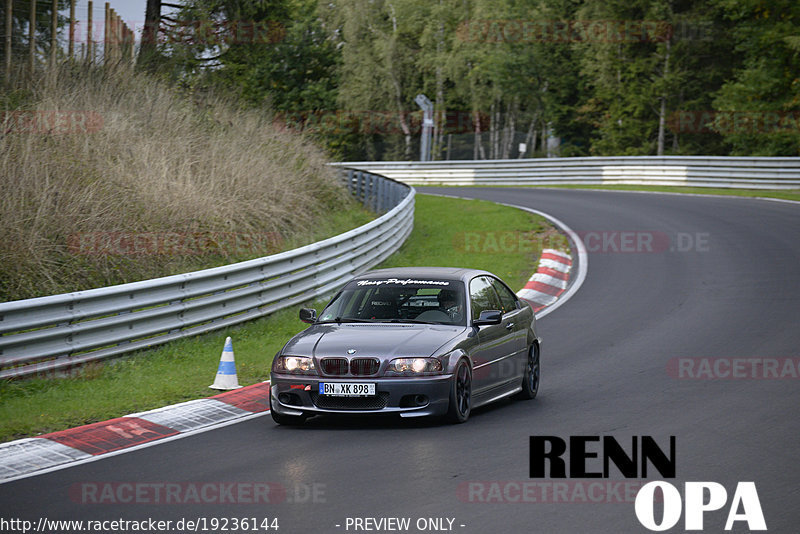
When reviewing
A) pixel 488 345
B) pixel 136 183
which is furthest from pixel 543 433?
pixel 136 183

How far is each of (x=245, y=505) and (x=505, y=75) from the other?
56.7m

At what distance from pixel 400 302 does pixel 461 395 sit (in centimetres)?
127

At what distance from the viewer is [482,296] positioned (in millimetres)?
10883

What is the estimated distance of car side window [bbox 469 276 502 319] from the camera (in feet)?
34.7

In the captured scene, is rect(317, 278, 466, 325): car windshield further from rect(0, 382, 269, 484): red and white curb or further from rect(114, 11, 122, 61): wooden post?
rect(114, 11, 122, 61): wooden post

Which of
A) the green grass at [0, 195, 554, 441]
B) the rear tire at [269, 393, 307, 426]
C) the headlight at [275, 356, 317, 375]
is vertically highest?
the headlight at [275, 356, 317, 375]

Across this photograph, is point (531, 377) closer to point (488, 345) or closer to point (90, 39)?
point (488, 345)

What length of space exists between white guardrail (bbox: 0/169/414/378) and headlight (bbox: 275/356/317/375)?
3.21 metres

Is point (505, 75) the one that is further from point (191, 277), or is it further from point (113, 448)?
point (113, 448)

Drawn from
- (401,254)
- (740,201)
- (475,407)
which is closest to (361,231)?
(401,254)

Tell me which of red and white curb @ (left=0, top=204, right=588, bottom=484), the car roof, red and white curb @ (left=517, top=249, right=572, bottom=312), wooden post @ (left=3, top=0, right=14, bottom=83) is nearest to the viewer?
red and white curb @ (left=0, top=204, right=588, bottom=484)

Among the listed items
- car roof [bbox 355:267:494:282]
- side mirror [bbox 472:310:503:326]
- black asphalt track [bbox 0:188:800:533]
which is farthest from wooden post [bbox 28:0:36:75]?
side mirror [bbox 472:310:503:326]

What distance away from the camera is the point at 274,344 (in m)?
14.4

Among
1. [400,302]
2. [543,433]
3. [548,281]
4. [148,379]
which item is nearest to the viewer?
[543,433]
